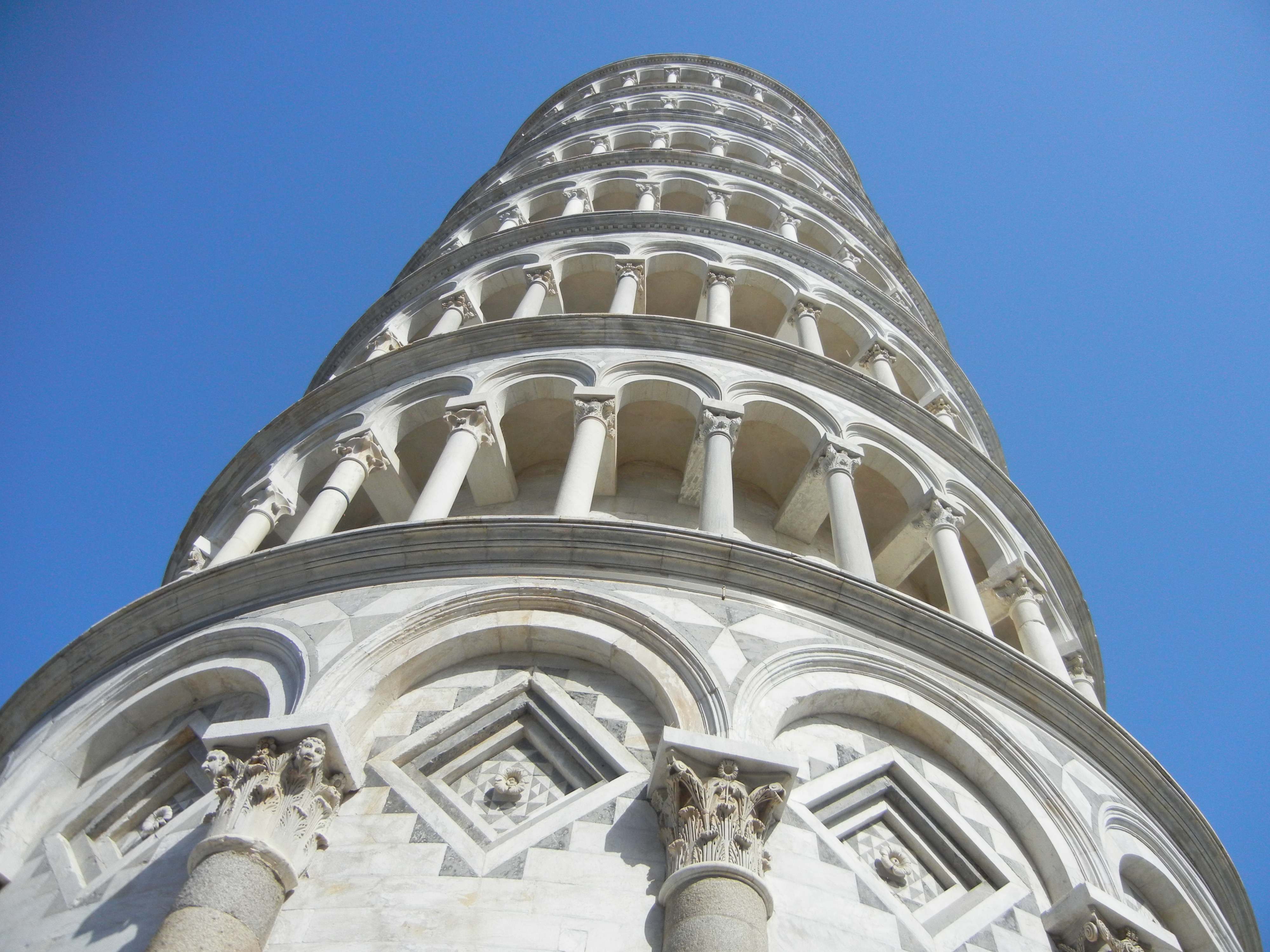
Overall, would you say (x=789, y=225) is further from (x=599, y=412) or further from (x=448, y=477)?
(x=448, y=477)

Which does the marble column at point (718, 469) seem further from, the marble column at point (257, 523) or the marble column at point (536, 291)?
the marble column at point (536, 291)

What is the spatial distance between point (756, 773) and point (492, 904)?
1.66 metres

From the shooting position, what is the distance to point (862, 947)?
6.31m

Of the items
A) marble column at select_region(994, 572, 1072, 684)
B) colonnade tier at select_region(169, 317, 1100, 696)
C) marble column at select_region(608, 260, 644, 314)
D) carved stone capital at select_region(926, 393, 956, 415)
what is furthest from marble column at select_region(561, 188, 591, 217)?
marble column at select_region(994, 572, 1072, 684)

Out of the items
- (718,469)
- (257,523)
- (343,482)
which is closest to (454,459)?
(343,482)

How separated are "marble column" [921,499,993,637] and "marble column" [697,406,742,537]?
2.26m

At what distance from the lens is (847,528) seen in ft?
35.3

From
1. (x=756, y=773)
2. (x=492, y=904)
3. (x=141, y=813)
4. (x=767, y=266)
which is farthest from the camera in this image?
(x=767, y=266)

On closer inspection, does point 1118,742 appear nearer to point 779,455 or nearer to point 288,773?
point 779,455

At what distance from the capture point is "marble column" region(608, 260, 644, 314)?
15719 mm

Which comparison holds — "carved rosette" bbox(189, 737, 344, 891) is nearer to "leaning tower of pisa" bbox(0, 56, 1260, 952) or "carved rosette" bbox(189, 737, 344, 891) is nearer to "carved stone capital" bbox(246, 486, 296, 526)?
"leaning tower of pisa" bbox(0, 56, 1260, 952)

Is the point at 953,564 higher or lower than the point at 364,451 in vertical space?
lower

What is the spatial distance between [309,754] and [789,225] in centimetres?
1677

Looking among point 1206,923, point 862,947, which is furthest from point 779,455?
point 862,947
